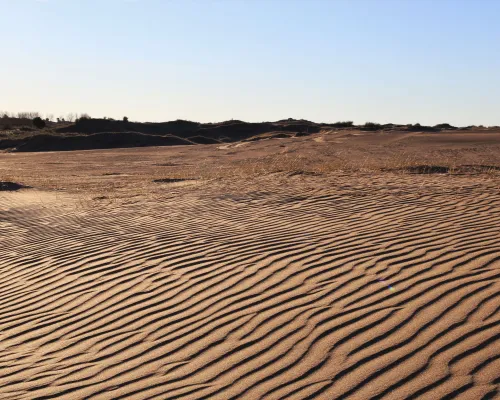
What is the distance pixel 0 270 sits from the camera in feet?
24.2

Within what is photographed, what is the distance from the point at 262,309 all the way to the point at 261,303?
0.14 metres

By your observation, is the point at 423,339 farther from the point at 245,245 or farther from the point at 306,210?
the point at 306,210

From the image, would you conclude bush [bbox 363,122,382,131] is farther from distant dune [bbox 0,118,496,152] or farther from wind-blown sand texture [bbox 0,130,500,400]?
wind-blown sand texture [bbox 0,130,500,400]

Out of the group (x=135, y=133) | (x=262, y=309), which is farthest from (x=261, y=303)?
(x=135, y=133)

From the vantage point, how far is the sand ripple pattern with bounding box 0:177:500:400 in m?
3.65

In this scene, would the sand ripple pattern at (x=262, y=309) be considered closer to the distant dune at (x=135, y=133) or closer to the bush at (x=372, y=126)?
the distant dune at (x=135, y=133)

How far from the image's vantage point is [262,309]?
16.0ft

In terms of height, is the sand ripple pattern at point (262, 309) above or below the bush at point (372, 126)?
below

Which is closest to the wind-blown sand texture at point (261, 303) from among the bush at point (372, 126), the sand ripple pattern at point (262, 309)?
the sand ripple pattern at point (262, 309)

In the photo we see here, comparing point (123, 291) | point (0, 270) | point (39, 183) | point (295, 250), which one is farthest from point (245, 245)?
point (39, 183)

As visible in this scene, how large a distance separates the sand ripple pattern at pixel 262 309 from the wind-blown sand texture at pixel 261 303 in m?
0.02

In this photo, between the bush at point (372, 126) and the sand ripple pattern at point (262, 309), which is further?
the bush at point (372, 126)

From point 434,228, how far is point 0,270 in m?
4.99

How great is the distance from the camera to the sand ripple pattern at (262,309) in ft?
12.0
